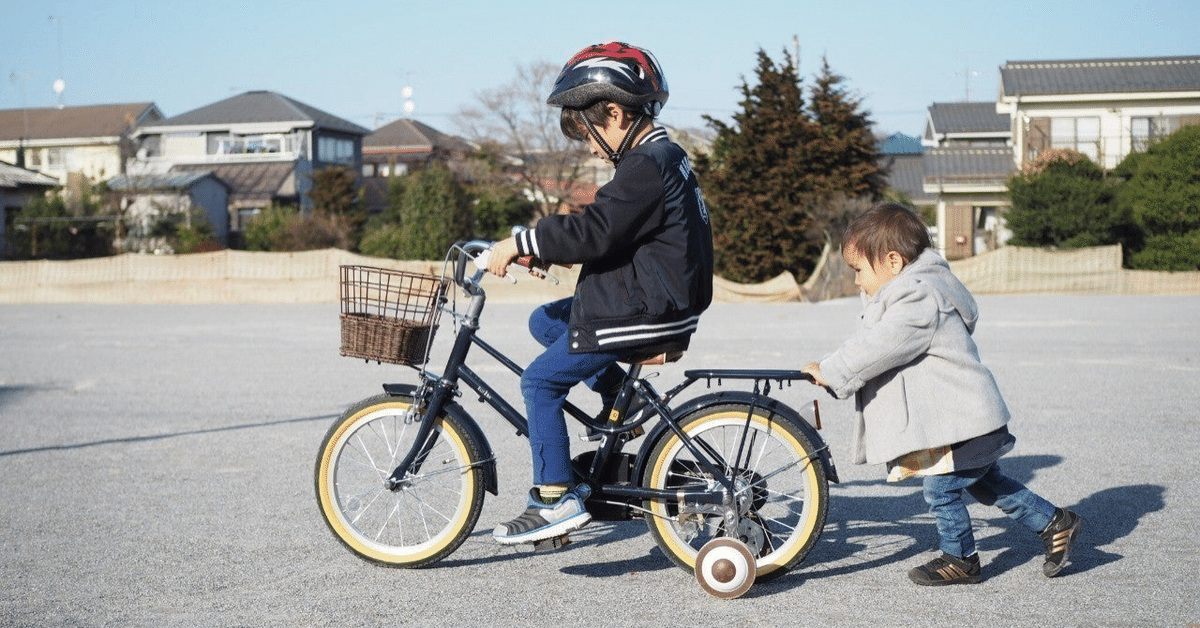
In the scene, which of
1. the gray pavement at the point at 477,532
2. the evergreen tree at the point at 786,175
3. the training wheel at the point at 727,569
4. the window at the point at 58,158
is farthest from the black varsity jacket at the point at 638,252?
the window at the point at 58,158

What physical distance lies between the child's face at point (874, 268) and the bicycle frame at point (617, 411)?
49cm

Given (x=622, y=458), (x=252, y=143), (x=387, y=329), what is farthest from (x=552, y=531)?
(x=252, y=143)

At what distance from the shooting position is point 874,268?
4.12m

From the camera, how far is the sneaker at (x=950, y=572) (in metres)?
4.06

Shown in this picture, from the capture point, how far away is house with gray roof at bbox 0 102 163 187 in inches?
2421

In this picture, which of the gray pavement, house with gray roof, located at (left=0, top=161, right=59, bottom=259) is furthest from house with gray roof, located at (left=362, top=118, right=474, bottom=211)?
the gray pavement

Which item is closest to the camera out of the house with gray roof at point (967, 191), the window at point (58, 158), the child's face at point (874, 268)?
the child's face at point (874, 268)

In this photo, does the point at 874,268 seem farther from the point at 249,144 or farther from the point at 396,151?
the point at 396,151

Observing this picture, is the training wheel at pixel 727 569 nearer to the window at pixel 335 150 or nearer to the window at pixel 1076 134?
the window at pixel 1076 134

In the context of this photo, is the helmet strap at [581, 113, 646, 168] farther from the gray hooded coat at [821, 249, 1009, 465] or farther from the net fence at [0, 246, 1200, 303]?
the net fence at [0, 246, 1200, 303]

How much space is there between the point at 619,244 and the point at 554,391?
58 cm

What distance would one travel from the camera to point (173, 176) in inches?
2048

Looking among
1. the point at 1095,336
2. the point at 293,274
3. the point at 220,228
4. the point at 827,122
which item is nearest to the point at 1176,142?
the point at 827,122

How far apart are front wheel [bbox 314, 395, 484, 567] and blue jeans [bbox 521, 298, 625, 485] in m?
0.33
